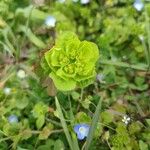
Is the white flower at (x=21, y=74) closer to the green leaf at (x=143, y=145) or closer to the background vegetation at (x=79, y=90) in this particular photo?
the background vegetation at (x=79, y=90)

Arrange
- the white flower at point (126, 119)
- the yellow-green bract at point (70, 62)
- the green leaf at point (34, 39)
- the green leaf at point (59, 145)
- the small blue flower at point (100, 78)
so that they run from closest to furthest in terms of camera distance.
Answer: the yellow-green bract at point (70, 62) → the green leaf at point (59, 145) → the white flower at point (126, 119) → the small blue flower at point (100, 78) → the green leaf at point (34, 39)

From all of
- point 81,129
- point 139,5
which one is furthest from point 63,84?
point 139,5

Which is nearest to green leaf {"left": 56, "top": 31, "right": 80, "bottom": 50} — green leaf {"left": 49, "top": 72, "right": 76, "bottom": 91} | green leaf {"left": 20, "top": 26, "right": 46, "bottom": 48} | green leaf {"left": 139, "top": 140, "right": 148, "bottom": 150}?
green leaf {"left": 49, "top": 72, "right": 76, "bottom": 91}

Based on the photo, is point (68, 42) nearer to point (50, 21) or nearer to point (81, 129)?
point (81, 129)

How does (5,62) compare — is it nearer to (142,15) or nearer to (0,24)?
(0,24)

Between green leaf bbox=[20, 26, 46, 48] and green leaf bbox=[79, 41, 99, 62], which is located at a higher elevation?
green leaf bbox=[79, 41, 99, 62]

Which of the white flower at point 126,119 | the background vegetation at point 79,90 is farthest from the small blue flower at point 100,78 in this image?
the white flower at point 126,119

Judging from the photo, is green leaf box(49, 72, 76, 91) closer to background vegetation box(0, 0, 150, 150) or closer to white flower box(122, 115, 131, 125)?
background vegetation box(0, 0, 150, 150)

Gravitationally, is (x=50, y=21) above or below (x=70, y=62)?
below

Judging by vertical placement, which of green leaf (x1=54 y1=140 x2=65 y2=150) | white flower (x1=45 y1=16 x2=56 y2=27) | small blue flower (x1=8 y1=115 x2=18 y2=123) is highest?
white flower (x1=45 y1=16 x2=56 y2=27)
